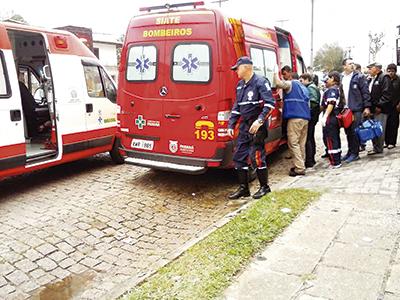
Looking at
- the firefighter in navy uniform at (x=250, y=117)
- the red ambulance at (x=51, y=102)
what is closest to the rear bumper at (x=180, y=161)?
the firefighter in navy uniform at (x=250, y=117)

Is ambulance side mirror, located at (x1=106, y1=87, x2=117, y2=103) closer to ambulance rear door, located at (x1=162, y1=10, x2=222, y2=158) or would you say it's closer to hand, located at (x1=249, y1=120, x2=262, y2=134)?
ambulance rear door, located at (x1=162, y1=10, x2=222, y2=158)

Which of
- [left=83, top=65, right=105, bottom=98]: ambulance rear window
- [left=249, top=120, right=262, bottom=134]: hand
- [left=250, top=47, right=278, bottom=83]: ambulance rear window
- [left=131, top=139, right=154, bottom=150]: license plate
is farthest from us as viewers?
[left=83, top=65, right=105, bottom=98]: ambulance rear window

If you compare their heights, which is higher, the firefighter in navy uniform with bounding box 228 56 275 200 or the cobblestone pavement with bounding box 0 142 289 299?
Result: the firefighter in navy uniform with bounding box 228 56 275 200

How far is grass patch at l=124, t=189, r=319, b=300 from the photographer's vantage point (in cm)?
293

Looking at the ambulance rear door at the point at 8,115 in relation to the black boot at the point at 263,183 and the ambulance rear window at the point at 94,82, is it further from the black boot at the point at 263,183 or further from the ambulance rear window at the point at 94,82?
the black boot at the point at 263,183

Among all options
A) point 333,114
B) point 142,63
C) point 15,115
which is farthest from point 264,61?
point 15,115

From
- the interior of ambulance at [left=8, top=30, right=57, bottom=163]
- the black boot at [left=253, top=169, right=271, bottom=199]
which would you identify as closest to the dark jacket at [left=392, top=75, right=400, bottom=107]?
the black boot at [left=253, top=169, right=271, bottom=199]

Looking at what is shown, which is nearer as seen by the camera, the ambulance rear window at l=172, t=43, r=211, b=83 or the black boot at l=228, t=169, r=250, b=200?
the black boot at l=228, t=169, r=250, b=200

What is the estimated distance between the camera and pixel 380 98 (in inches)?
296

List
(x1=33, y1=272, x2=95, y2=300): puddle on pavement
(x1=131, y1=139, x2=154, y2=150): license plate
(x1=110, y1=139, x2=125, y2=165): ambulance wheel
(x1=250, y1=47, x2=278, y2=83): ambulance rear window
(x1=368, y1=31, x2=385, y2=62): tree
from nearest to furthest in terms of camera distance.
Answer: (x1=33, y1=272, x2=95, y2=300): puddle on pavement
(x1=131, y1=139, x2=154, y2=150): license plate
(x1=250, y1=47, x2=278, y2=83): ambulance rear window
(x1=110, y1=139, x2=125, y2=165): ambulance wheel
(x1=368, y1=31, x2=385, y2=62): tree

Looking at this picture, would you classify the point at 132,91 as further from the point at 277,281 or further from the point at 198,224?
the point at 277,281

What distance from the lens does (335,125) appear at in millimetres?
6938

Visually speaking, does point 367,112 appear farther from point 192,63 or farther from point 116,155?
point 116,155

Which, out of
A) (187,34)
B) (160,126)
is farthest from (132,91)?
(187,34)
